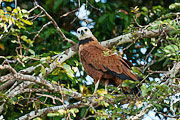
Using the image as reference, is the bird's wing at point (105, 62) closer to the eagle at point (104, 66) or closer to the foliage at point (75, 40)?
the eagle at point (104, 66)

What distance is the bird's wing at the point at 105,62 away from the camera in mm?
4020

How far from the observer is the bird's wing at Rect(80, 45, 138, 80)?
402cm

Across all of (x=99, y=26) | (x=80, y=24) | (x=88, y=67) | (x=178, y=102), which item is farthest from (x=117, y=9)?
(x=178, y=102)

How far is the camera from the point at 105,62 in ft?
13.5

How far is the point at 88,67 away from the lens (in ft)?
13.7

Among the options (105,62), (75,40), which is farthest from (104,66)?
(75,40)

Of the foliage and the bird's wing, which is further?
the bird's wing

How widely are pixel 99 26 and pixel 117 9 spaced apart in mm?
429

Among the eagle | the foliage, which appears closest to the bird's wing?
the eagle

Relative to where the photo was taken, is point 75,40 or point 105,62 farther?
point 75,40

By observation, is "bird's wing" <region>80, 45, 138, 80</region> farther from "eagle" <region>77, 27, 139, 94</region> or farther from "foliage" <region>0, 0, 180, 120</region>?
"foliage" <region>0, 0, 180, 120</region>

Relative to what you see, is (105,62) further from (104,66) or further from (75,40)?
(75,40)

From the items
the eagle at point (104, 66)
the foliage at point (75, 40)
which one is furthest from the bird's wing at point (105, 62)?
the foliage at point (75, 40)

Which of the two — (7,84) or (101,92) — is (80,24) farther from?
(101,92)
